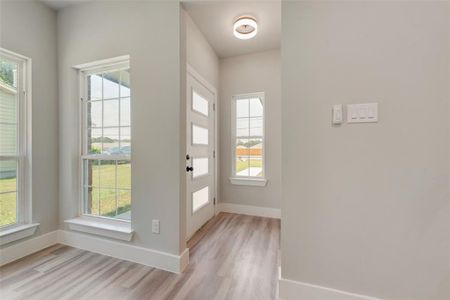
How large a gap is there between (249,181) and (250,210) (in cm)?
49

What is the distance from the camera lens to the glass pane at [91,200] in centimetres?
229

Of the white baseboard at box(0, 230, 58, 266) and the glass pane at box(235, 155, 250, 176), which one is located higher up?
the glass pane at box(235, 155, 250, 176)

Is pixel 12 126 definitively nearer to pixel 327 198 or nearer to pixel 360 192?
pixel 327 198

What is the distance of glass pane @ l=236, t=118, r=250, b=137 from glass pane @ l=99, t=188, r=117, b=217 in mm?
2052

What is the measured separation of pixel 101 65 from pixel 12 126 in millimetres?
1088

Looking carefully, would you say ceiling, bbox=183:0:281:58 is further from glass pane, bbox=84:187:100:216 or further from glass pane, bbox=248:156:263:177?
glass pane, bbox=84:187:100:216

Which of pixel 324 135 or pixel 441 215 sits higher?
pixel 324 135

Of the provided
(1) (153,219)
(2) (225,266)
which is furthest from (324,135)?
(1) (153,219)

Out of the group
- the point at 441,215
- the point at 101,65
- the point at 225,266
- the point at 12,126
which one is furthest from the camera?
the point at 101,65

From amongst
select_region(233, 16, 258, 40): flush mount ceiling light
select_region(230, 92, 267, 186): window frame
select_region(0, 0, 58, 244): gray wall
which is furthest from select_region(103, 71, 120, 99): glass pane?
select_region(230, 92, 267, 186): window frame

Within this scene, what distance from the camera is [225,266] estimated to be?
188 cm

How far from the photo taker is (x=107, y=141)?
2.24m

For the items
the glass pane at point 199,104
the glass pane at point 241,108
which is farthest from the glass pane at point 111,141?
the glass pane at point 241,108

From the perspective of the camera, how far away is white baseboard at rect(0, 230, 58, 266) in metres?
1.89
